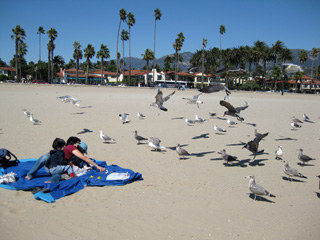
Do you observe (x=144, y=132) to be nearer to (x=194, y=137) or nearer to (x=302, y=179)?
(x=194, y=137)

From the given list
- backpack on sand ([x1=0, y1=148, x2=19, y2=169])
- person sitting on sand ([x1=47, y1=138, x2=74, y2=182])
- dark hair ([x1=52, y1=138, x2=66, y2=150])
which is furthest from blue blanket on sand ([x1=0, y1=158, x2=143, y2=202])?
dark hair ([x1=52, y1=138, x2=66, y2=150])

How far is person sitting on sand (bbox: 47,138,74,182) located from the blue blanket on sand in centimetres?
24

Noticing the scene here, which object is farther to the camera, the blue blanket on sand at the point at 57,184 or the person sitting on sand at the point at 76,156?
the person sitting on sand at the point at 76,156

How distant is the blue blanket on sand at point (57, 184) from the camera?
5611mm

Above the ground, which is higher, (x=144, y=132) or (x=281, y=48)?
(x=281, y=48)

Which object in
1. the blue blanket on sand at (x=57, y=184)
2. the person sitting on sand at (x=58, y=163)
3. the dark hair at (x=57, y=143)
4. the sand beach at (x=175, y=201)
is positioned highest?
the dark hair at (x=57, y=143)

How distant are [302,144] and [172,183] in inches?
275

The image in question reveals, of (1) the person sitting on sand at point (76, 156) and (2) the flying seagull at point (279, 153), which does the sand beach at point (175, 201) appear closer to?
(2) the flying seagull at point (279, 153)

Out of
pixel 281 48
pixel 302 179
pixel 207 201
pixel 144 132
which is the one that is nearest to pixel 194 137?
pixel 144 132

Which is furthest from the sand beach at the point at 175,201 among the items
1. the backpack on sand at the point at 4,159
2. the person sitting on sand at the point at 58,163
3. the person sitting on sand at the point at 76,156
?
the backpack on sand at the point at 4,159

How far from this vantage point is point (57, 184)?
5.82 metres

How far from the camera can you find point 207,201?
5707 millimetres

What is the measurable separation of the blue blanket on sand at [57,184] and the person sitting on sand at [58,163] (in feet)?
0.80

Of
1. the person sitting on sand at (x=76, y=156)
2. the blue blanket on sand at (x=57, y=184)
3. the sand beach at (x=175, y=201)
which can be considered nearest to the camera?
the sand beach at (x=175, y=201)
